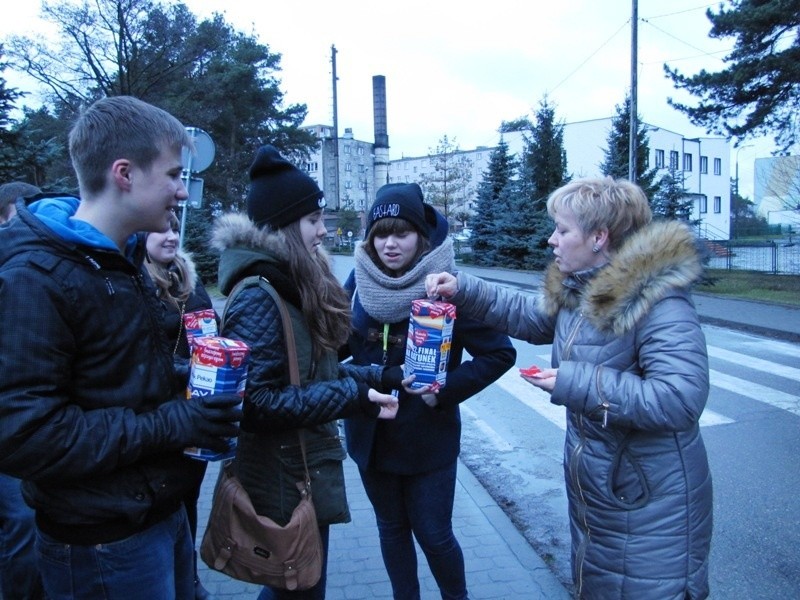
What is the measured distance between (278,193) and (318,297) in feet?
1.38

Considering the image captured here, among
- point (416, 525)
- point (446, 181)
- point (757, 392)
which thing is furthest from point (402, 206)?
point (446, 181)

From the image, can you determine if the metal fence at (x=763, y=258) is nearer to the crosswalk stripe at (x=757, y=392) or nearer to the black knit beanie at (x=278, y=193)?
the crosswalk stripe at (x=757, y=392)

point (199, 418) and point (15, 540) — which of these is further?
point (15, 540)

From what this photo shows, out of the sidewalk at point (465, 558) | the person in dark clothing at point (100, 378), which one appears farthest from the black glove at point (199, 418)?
the sidewalk at point (465, 558)

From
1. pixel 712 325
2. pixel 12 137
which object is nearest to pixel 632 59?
pixel 712 325

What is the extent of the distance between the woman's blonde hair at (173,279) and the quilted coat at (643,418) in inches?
87.7

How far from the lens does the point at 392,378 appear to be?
8.17ft

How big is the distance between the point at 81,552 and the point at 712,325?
13381mm

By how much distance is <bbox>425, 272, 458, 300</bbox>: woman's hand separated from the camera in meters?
2.54

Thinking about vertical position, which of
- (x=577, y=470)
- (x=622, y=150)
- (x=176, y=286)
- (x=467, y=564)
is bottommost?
(x=467, y=564)

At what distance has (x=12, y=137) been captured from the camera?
10672mm

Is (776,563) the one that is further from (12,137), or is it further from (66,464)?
(12,137)

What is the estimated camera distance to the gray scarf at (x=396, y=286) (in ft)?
8.75

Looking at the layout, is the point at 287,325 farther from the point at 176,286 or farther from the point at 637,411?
the point at 176,286
